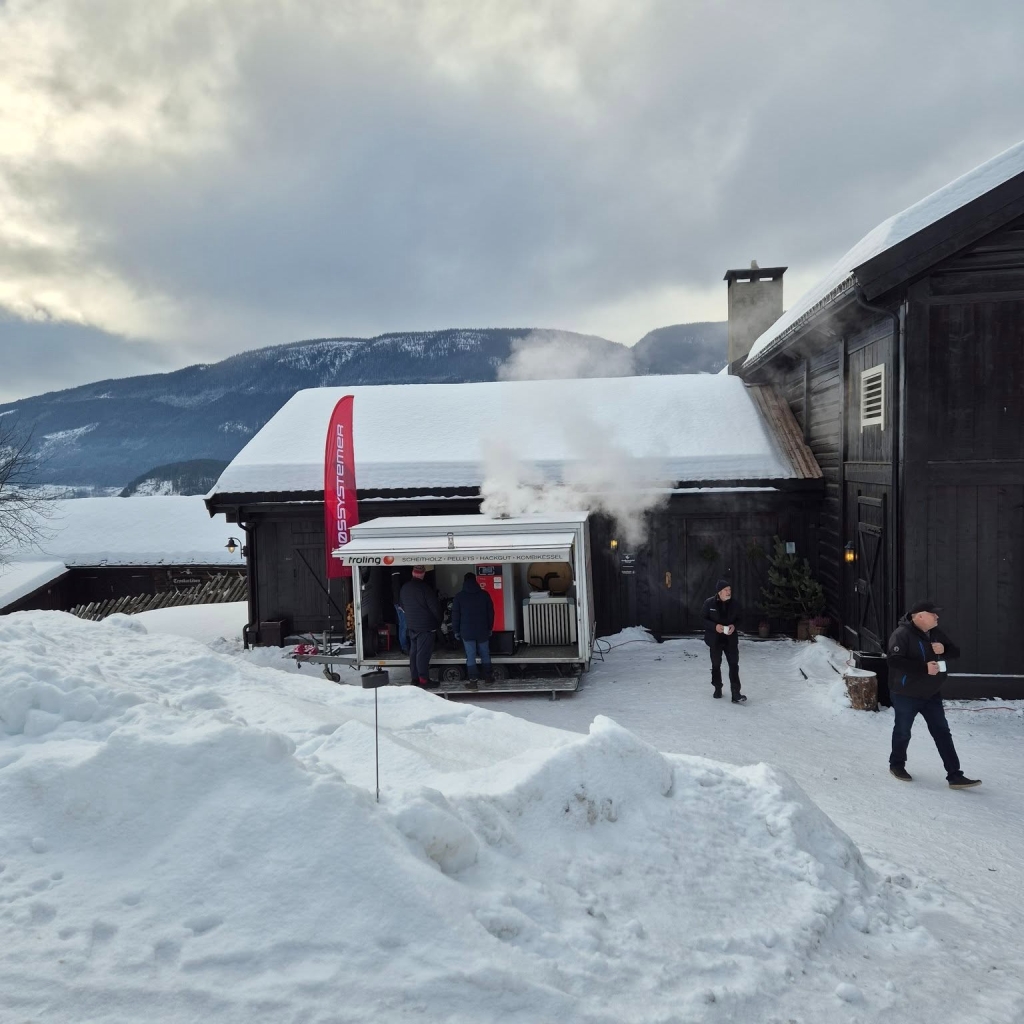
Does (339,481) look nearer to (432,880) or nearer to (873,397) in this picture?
(873,397)

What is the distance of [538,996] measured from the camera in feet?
10.3

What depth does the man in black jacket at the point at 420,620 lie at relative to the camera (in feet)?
35.8

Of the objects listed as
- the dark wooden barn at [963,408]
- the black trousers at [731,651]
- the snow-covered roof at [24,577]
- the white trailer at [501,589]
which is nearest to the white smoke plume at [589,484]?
the white trailer at [501,589]

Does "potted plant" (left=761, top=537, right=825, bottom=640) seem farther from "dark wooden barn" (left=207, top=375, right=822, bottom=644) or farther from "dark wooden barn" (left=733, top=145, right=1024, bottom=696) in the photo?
"dark wooden barn" (left=733, top=145, right=1024, bottom=696)

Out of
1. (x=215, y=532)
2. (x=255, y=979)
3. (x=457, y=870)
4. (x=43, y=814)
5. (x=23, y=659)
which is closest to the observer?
(x=255, y=979)

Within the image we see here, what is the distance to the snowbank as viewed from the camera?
2.97 metres

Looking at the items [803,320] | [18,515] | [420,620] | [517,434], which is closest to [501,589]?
[420,620]

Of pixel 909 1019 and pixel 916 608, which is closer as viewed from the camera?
pixel 909 1019

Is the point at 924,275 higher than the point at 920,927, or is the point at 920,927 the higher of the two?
the point at 924,275

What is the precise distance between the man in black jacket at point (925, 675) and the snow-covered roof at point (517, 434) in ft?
24.8

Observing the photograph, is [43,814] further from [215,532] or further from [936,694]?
[215,532]

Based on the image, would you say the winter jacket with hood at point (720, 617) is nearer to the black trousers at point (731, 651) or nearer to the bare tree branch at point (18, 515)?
the black trousers at point (731, 651)

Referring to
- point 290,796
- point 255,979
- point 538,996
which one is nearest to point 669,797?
point 538,996

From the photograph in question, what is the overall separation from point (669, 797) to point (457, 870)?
1908mm
